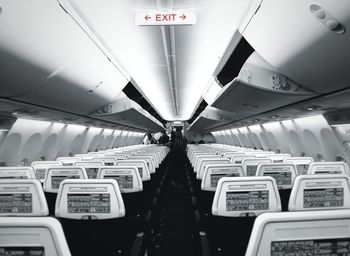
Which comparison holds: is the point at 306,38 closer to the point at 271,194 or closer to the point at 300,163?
the point at 271,194

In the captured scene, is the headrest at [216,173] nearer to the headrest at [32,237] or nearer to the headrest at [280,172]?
the headrest at [280,172]

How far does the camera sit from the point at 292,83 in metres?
5.69

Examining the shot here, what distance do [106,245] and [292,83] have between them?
151 inches

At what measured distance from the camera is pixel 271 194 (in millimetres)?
3088

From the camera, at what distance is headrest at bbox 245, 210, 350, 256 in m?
1.45

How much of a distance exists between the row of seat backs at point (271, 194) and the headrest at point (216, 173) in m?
1.36

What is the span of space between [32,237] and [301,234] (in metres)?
1.09

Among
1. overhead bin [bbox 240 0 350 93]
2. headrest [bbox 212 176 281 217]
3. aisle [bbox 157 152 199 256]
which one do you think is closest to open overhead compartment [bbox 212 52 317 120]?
overhead bin [bbox 240 0 350 93]

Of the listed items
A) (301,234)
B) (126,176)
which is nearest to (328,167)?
(126,176)

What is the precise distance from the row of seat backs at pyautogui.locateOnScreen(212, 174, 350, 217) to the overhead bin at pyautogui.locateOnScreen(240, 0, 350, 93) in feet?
4.16

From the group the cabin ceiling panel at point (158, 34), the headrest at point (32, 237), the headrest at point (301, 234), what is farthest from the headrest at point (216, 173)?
the headrest at point (32, 237)

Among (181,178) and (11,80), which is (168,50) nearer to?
(11,80)

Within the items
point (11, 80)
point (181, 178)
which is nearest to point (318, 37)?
point (11, 80)

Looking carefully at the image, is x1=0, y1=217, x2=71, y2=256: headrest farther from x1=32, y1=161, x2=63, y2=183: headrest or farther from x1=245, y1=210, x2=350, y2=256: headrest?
x1=32, y1=161, x2=63, y2=183: headrest
